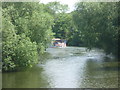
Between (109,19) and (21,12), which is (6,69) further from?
(109,19)

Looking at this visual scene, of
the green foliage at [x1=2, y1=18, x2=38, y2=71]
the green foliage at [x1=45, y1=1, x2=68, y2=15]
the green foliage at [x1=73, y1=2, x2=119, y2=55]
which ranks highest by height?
the green foliage at [x1=45, y1=1, x2=68, y2=15]

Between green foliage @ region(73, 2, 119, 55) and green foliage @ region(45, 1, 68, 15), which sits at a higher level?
green foliage @ region(45, 1, 68, 15)

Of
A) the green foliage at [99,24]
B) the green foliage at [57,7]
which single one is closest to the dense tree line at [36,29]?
the green foliage at [99,24]

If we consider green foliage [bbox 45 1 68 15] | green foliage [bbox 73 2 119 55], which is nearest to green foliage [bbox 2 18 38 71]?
green foliage [bbox 73 2 119 55]

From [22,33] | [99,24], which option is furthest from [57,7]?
[22,33]

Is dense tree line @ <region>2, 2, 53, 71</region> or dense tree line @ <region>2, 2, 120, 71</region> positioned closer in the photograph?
dense tree line @ <region>2, 2, 53, 71</region>

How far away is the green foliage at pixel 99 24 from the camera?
19766 millimetres

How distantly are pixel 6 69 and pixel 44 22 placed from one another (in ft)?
22.4

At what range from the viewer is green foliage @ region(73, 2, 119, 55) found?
19766mm

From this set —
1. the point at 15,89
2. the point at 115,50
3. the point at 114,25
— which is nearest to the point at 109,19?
the point at 114,25

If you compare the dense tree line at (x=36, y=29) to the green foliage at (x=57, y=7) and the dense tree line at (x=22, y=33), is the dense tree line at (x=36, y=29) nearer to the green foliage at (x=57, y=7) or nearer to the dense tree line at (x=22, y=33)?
the dense tree line at (x=22, y=33)

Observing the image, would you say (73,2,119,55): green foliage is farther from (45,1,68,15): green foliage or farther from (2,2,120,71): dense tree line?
(45,1,68,15): green foliage

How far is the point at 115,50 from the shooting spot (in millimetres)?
20984

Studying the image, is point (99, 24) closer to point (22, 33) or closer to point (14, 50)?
point (22, 33)
